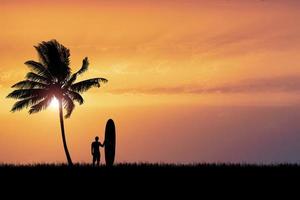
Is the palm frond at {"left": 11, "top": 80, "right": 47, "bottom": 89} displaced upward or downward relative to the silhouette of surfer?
upward

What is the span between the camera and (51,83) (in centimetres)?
5447

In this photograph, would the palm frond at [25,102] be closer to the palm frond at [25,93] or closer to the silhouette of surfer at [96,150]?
the palm frond at [25,93]
